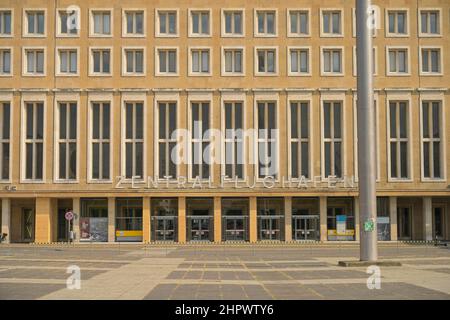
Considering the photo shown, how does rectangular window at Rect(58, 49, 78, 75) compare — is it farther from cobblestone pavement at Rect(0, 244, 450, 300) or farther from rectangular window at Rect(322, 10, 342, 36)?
cobblestone pavement at Rect(0, 244, 450, 300)

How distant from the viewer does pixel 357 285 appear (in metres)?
22.2

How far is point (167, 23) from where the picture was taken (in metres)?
60.9

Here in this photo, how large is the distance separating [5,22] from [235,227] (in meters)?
26.2

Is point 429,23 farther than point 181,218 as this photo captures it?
Yes

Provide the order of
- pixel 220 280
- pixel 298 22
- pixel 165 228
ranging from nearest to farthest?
pixel 220 280, pixel 165 228, pixel 298 22

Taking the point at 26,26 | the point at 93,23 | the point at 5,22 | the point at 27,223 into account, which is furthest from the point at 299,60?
the point at 27,223

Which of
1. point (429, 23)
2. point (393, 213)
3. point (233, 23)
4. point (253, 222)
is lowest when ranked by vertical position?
point (253, 222)

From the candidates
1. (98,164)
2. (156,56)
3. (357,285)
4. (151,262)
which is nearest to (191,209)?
(98,164)

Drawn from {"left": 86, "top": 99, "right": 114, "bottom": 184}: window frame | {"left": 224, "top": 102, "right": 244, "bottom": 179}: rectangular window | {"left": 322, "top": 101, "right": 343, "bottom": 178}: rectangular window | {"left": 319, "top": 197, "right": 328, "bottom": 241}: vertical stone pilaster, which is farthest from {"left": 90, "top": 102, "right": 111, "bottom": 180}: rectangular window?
{"left": 322, "top": 101, "right": 343, "bottom": 178}: rectangular window

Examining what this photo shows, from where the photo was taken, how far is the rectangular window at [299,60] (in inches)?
2399

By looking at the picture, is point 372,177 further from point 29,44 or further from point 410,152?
point 29,44

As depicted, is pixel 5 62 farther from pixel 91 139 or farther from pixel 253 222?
pixel 253 222

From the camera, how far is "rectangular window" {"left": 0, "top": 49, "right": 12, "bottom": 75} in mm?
60594

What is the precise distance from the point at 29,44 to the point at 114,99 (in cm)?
861
